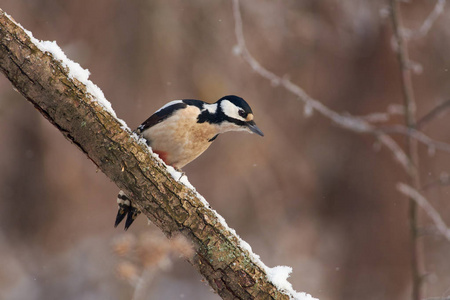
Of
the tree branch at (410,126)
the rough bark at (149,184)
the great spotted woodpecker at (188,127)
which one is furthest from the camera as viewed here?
the tree branch at (410,126)

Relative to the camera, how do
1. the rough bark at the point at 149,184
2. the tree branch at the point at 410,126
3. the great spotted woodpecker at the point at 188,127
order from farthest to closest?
1. the tree branch at the point at 410,126
2. the great spotted woodpecker at the point at 188,127
3. the rough bark at the point at 149,184

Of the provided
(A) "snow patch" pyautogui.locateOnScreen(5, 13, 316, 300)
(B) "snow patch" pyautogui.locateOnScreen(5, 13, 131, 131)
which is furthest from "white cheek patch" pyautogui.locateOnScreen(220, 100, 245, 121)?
(B) "snow patch" pyautogui.locateOnScreen(5, 13, 131, 131)

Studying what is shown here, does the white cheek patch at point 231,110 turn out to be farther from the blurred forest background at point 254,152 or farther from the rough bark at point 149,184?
the blurred forest background at point 254,152

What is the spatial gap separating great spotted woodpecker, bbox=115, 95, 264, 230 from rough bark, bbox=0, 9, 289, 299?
901mm

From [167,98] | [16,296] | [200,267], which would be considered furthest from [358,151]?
[200,267]

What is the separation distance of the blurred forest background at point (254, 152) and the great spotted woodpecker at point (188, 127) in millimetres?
3423

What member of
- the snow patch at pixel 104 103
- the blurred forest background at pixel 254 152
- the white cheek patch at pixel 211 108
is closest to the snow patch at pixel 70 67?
the snow patch at pixel 104 103

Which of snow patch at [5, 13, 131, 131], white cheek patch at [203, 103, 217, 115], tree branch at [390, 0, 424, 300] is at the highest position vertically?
tree branch at [390, 0, 424, 300]

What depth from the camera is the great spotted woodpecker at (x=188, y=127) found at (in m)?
2.92

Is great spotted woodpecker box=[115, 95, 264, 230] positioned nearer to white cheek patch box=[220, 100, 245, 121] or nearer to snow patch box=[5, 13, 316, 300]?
white cheek patch box=[220, 100, 245, 121]

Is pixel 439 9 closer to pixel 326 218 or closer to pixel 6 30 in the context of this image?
pixel 6 30

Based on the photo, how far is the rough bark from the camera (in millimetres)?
1897

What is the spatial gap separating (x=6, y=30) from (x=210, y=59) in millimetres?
4895

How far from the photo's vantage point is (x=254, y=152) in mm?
6957
